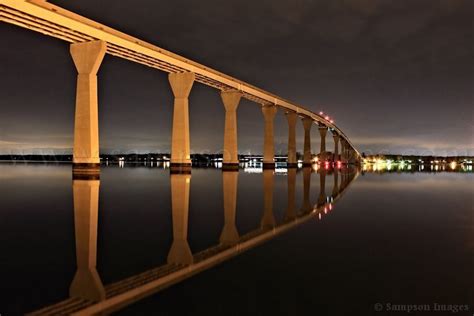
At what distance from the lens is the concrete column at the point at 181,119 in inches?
1962

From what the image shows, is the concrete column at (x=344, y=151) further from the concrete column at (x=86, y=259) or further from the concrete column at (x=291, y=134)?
the concrete column at (x=86, y=259)

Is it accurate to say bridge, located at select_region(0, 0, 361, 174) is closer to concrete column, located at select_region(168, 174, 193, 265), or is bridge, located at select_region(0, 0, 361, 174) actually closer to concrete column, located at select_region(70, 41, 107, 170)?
concrete column, located at select_region(70, 41, 107, 170)

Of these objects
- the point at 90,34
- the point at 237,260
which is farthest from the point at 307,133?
the point at 237,260

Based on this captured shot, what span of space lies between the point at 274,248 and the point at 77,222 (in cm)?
616

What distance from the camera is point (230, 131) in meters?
62.5

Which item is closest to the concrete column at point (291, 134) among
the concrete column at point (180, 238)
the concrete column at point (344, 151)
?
the concrete column at point (344, 151)

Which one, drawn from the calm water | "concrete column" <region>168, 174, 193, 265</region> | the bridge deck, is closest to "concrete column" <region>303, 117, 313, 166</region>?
the bridge deck

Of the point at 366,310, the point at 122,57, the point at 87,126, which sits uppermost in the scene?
the point at 122,57

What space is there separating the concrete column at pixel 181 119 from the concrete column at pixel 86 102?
15.1m

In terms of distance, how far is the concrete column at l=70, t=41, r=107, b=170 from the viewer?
35.3 m

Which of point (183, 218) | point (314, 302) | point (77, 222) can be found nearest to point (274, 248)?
point (314, 302)

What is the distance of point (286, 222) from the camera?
12.2 metres

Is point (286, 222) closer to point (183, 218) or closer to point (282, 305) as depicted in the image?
point (183, 218)

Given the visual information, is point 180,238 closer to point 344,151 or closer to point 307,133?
point 307,133
